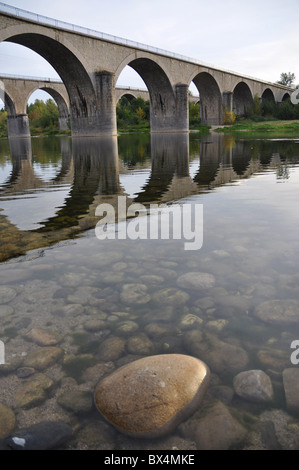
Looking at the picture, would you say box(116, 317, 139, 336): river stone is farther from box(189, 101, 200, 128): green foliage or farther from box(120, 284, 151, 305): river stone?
box(189, 101, 200, 128): green foliage

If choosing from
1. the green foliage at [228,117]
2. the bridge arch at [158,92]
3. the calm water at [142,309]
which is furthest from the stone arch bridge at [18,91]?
the calm water at [142,309]

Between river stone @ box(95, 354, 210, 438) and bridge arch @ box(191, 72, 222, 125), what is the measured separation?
179 ft

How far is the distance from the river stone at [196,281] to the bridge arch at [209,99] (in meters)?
53.2

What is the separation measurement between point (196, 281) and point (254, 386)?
4.18 feet

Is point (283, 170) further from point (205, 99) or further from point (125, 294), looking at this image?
point (205, 99)

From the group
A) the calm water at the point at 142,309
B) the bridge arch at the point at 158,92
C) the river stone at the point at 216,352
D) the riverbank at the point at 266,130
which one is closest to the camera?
the calm water at the point at 142,309

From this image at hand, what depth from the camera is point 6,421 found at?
5.91 feet

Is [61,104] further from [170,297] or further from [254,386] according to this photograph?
[254,386]

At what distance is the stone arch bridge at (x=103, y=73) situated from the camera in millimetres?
27812

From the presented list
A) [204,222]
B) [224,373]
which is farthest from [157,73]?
[224,373]

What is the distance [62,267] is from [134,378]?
183 centimetres

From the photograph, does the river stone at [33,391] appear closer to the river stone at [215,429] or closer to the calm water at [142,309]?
the calm water at [142,309]

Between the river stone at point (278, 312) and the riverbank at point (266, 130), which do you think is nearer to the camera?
the river stone at point (278, 312)

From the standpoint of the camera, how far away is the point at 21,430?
1.76 meters
